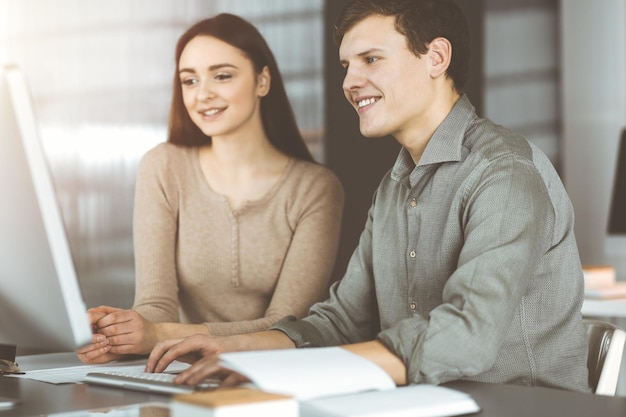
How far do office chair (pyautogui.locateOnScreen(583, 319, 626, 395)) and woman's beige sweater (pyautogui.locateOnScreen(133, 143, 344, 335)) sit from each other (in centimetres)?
86

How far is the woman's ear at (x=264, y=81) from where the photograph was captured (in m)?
2.33

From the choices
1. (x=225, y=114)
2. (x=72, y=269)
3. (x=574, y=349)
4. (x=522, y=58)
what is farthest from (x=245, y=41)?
(x=522, y=58)

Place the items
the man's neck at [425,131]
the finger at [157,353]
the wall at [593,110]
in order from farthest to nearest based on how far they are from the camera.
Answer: the wall at [593,110] < the man's neck at [425,131] < the finger at [157,353]

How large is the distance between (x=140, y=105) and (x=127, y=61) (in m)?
0.11

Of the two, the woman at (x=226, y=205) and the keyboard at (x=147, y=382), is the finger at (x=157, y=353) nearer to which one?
the keyboard at (x=147, y=382)

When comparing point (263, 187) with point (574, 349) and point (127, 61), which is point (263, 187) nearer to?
point (127, 61)

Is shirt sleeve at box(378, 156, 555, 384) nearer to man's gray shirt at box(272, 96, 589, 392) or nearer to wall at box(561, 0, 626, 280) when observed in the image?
man's gray shirt at box(272, 96, 589, 392)

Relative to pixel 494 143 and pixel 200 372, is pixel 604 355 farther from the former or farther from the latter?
pixel 200 372

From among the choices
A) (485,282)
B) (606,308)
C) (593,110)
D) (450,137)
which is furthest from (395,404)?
(593,110)

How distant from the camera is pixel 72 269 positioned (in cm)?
102

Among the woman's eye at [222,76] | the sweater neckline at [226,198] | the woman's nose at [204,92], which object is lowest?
the sweater neckline at [226,198]

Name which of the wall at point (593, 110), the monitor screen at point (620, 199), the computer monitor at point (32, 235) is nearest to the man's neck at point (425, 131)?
the computer monitor at point (32, 235)

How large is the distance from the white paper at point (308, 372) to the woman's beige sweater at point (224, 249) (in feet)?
3.80

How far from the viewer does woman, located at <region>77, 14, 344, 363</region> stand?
220cm
